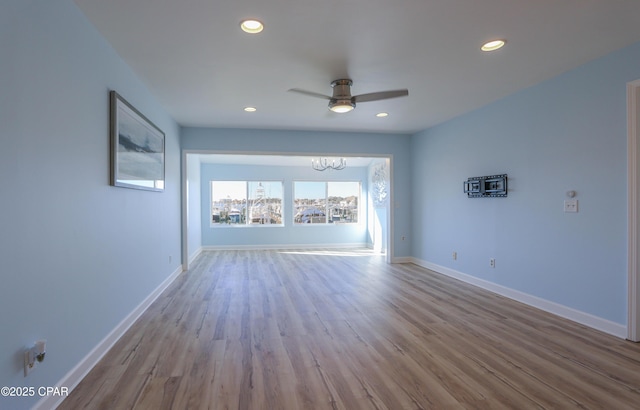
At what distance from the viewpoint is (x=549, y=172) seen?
11.7 ft

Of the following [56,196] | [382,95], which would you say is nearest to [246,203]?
[382,95]

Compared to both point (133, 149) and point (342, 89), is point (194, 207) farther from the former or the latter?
point (342, 89)

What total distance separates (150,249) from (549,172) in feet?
15.1

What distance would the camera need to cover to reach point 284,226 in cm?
898

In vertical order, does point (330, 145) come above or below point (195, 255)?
above

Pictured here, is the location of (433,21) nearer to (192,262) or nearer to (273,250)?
(192,262)

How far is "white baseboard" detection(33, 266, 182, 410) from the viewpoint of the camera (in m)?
1.84

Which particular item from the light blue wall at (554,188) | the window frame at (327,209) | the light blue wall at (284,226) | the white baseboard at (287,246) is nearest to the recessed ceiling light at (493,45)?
the light blue wall at (554,188)

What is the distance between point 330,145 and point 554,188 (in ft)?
11.8

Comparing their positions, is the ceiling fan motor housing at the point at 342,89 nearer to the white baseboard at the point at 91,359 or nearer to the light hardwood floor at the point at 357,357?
the light hardwood floor at the point at 357,357

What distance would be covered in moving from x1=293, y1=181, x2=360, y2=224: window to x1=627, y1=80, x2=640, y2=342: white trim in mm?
6782

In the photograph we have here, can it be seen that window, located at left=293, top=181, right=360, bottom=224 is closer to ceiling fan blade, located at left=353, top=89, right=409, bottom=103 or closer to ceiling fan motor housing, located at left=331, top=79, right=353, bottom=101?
ceiling fan motor housing, located at left=331, top=79, right=353, bottom=101

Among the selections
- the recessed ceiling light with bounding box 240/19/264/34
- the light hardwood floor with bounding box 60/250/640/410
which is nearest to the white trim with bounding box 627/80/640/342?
the light hardwood floor with bounding box 60/250/640/410

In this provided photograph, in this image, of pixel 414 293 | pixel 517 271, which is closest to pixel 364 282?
pixel 414 293
